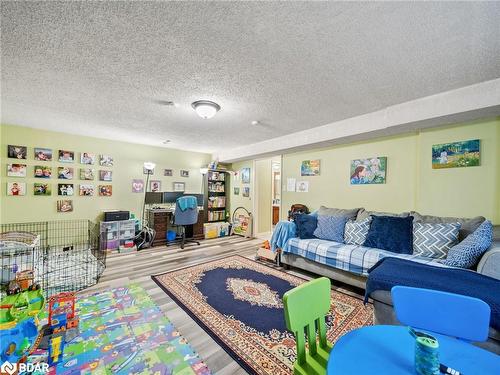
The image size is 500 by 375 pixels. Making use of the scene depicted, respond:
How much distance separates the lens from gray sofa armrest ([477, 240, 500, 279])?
1.77 m

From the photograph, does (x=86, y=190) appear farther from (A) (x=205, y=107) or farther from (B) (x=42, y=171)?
(A) (x=205, y=107)

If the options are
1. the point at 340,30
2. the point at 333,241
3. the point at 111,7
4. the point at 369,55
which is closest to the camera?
the point at 111,7

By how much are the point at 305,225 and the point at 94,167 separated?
4.45m

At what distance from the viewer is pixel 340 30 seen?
1.54 meters

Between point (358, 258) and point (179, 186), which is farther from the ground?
point (179, 186)

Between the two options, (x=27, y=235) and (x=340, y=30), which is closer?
(x=340, y=30)

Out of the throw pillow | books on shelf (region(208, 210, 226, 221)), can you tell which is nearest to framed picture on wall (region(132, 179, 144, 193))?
books on shelf (region(208, 210, 226, 221))

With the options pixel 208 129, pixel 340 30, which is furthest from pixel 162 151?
pixel 340 30

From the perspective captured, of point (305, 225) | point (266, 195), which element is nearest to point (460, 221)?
point (305, 225)

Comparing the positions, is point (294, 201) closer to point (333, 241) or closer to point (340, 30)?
point (333, 241)

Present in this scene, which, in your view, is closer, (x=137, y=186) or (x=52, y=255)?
(x=52, y=255)

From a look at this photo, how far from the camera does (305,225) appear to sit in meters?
3.39

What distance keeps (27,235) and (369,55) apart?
511cm

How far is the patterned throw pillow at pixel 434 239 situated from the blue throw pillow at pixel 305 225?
1287 millimetres
